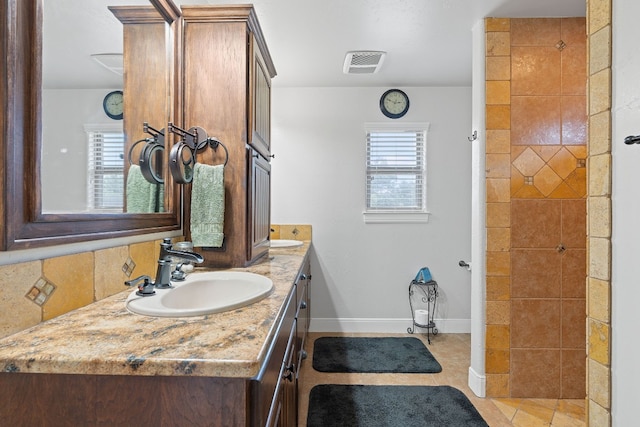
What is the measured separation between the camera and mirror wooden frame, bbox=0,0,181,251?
0.74 m

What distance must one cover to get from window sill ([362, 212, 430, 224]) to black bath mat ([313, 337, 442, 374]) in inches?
44.5

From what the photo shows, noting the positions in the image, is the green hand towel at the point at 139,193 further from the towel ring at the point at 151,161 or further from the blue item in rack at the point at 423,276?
the blue item in rack at the point at 423,276

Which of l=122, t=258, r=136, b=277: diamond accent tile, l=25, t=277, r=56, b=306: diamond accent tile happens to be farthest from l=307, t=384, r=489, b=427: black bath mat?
l=25, t=277, r=56, b=306: diamond accent tile

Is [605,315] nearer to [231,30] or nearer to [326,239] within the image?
[231,30]

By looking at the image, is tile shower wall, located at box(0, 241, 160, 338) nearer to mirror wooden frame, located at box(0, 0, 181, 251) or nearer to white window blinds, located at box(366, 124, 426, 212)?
mirror wooden frame, located at box(0, 0, 181, 251)

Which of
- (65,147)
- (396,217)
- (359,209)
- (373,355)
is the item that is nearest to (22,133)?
(65,147)

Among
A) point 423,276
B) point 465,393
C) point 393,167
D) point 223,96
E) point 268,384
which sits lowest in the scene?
point 465,393

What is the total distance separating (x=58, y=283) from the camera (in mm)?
896

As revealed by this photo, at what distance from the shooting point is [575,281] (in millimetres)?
2238

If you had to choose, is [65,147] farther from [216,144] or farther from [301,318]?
[301,318]

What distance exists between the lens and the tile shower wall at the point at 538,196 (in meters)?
2.23

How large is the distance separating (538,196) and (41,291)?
100 inches

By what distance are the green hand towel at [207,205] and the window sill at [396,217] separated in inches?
79.4
